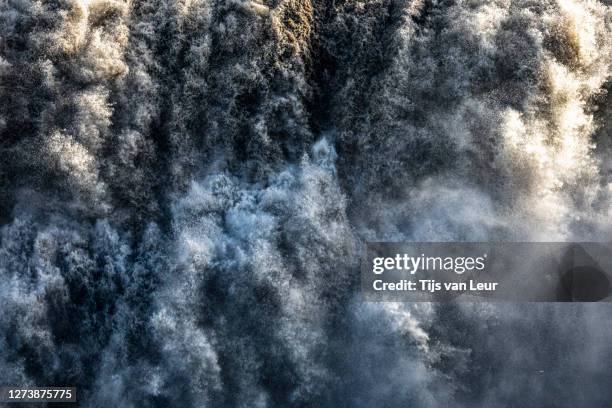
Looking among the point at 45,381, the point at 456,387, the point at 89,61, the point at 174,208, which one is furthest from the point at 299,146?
the point at 45,381

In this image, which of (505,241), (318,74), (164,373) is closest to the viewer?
(164,373)

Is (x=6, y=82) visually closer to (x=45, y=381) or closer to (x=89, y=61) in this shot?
(x=89, y=61)

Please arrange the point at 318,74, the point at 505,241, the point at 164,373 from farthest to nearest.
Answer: the point at 318,74
the point at 505,241
the point at 164,373

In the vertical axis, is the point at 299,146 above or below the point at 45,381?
above

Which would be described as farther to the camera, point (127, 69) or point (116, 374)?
point (127, 69)

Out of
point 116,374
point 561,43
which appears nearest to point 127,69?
point 116,374

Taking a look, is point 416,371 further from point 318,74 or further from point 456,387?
point 318,74

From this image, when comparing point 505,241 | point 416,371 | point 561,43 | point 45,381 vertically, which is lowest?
point 45,381
